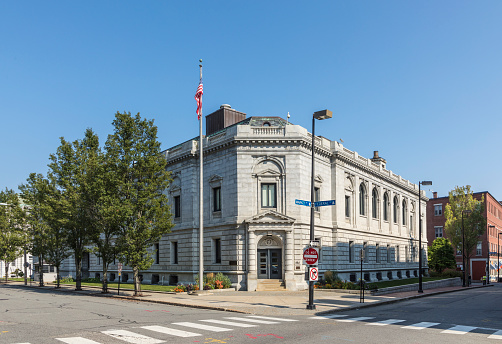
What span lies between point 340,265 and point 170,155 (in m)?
19.1

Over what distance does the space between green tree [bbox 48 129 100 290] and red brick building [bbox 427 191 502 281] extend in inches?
2754

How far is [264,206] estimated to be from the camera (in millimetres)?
36594

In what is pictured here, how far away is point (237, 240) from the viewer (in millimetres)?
35812

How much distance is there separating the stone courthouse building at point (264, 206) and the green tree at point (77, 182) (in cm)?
751

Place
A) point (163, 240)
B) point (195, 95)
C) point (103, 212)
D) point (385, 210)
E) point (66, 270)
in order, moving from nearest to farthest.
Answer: point (103, 212) < point (195, 95) < point (163, 240) < point (385, 210) < point (66, 270)

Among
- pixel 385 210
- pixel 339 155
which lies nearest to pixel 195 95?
pixel 339 155

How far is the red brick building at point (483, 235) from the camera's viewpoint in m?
87.7

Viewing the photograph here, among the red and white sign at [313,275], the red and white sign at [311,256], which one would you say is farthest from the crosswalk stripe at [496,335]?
the red and white sign at [311,256]

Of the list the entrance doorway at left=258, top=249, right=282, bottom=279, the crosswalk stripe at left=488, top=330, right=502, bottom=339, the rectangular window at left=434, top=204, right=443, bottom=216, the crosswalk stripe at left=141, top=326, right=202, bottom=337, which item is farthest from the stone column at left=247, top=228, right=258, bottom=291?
the rectangular window at left=434, top=204, right=443, bottom=216

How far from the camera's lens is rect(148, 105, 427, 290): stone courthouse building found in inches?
1393

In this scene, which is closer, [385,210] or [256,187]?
[256,187]

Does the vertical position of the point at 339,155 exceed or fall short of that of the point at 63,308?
it exceeds it

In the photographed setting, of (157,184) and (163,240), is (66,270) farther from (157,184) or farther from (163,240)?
(157,184)

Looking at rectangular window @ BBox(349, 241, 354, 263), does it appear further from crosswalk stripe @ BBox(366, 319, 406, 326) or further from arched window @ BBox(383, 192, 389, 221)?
crosswalk stripe @ BBox(366, 319, 406, 326)
